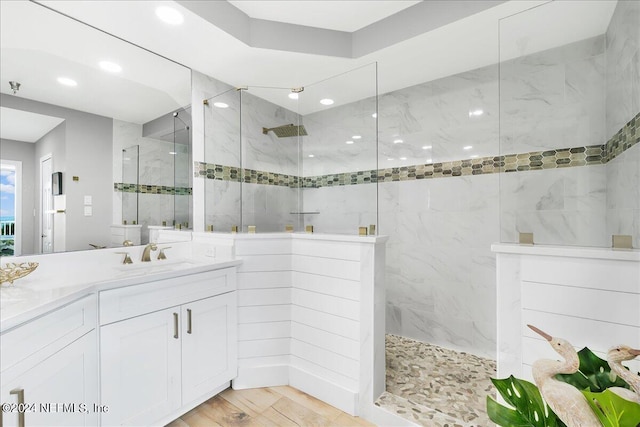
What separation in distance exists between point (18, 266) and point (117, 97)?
1.18m

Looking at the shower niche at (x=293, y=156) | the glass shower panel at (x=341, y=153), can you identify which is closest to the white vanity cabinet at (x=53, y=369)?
the shower niche at (x=293, y=156)

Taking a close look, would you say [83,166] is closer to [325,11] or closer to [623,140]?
[325,11]

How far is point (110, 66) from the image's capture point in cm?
203

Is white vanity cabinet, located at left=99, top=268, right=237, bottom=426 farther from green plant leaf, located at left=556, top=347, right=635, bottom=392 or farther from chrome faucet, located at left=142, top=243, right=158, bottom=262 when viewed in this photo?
green plant leaf, located at left=556, top=347, right=635, bottom=392

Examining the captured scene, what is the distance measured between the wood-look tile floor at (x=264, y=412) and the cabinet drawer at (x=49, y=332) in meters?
0.91

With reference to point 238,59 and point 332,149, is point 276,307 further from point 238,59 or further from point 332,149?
point 238,59

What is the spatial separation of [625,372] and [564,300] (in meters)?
0.47

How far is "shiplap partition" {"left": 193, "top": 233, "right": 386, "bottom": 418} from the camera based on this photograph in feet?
6.26

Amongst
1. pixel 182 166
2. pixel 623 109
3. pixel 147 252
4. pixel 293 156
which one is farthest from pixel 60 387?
pixel 623 109

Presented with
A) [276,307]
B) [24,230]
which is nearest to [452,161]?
[276,307]

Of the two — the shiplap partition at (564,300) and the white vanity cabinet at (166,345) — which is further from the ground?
the shiplap partition at (564,300)

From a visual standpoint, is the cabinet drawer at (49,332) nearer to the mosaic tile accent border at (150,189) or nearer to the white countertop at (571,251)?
the mosaic tile accent border at (150,189)

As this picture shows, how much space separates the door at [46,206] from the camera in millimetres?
1694

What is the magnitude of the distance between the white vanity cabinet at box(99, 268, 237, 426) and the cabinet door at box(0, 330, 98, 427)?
0.24 feet
